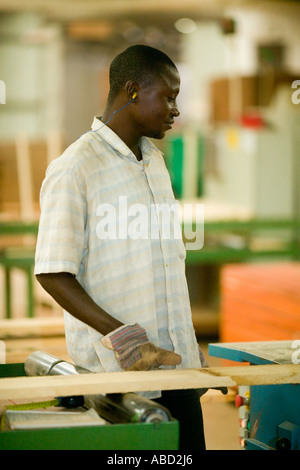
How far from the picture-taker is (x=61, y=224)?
1989 millimetres

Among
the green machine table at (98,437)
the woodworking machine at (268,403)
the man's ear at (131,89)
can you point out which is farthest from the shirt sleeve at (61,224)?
the woodworking machine at (268,403)

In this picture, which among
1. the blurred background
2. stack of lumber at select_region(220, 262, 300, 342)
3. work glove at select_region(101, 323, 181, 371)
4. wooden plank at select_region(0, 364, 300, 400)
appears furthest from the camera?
the blurred background

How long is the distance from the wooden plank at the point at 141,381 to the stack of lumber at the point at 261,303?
2.89 meters

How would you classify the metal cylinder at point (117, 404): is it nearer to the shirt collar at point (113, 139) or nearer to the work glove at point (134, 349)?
the work glove at point (134, 349)

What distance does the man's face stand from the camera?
2.15 metres

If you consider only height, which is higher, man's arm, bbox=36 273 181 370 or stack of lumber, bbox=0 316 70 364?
man's arm, bbox=36 273 181 370

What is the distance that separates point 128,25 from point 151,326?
445 inches

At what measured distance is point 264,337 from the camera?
528 centimetres

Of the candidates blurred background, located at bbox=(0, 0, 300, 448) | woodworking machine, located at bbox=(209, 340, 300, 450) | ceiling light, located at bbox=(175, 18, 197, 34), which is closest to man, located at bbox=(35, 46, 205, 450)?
woodworking machine, located at bbox=(209, 340, 300, 450)

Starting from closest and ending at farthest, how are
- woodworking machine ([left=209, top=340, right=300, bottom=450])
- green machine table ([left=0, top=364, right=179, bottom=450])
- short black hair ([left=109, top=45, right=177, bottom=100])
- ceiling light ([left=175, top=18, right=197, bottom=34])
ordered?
green machine table ([left=0, top=364, right=179, bottom=450]) → short black hair ([left=109, top=45, right=177, bottom=100]) → woodworking machine ([left=209, top=340, right=300, bottom=450]) → ceiling light ([left=175, top=18, right=197, bottom=34])

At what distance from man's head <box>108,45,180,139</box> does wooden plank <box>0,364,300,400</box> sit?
27.8 inches

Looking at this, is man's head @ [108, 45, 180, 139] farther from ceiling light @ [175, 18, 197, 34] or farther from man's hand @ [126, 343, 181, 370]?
ceiling light @ [175, 18, 197, 34]

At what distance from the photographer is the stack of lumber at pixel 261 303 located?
4996 millimetres

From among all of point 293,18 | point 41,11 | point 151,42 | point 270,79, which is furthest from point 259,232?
point 151,42
